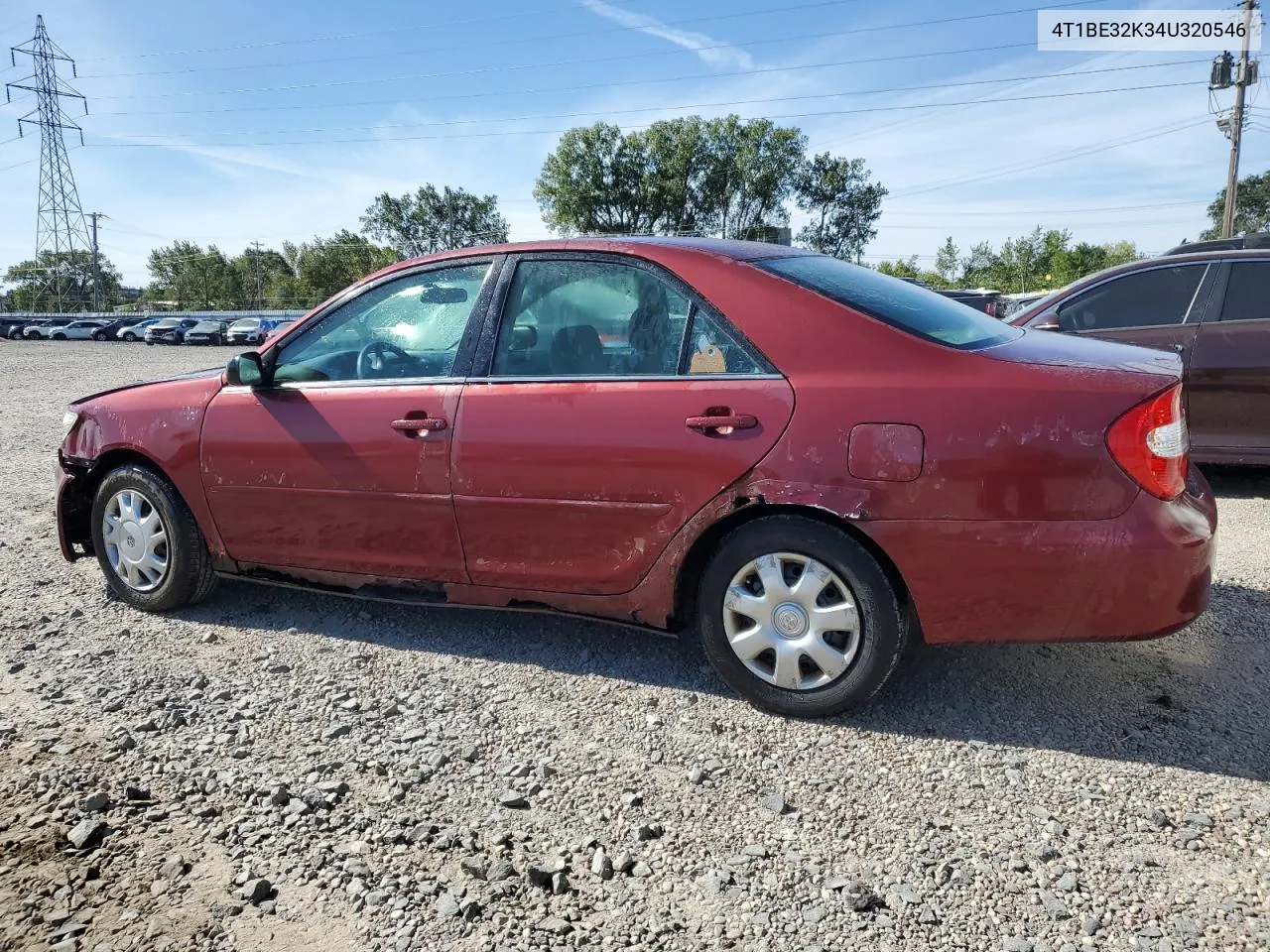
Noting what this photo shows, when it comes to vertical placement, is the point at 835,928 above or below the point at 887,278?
below

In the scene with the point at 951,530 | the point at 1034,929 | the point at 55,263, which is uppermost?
the point at 55,263

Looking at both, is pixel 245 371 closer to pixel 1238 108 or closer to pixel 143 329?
pixel 1238 108

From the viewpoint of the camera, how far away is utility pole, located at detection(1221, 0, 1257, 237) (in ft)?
96.8

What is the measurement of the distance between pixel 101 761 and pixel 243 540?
124 centimetres

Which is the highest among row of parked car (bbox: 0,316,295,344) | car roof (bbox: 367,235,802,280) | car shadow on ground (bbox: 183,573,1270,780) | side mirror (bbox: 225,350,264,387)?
row of parked car (bbox: 0,316,295,344)

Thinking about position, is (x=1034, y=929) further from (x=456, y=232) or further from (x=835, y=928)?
(x=456, y=232)

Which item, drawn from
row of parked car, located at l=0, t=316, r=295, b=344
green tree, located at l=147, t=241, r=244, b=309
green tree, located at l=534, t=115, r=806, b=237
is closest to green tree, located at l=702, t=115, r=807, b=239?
green tree, located at l=534, t=115, r=806, b=237

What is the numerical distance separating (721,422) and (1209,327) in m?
4.79

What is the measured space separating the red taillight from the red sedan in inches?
0.4

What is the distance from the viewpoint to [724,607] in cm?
305

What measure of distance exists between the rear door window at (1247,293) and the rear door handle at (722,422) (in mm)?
4809

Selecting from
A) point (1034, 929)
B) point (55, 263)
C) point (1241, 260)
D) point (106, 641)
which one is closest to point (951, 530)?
point (1034, 929)

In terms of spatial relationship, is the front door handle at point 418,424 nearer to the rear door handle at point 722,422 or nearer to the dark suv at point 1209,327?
the rear door handle at point 722,422

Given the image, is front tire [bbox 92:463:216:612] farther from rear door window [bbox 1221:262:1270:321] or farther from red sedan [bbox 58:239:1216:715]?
rear door window [bbox 1221:262:1270:321]
